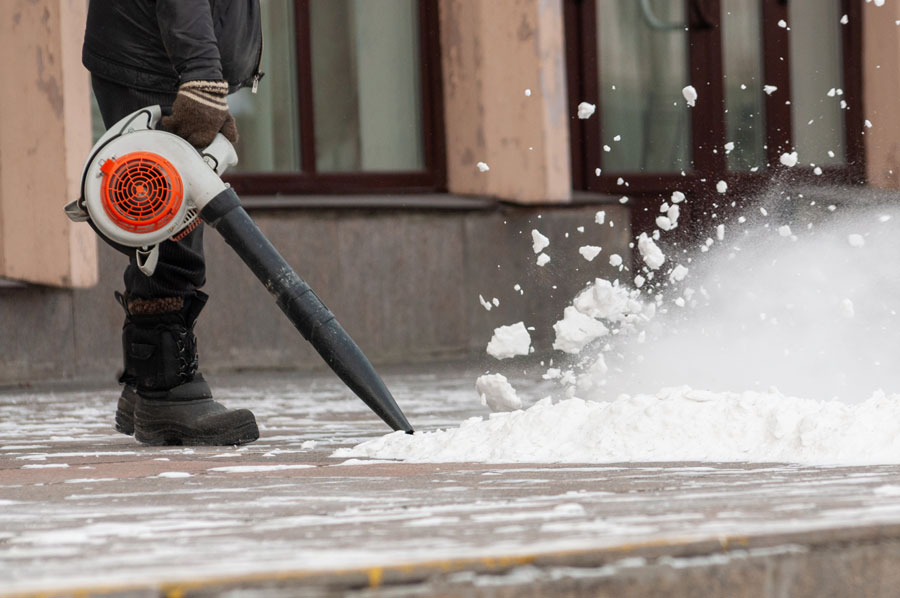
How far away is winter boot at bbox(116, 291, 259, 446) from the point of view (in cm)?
405

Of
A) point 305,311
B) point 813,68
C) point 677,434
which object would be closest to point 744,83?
point 813,68

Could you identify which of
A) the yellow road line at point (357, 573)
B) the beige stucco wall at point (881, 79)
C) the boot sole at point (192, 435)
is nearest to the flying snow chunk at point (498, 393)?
the boot sole at point (192, 435)

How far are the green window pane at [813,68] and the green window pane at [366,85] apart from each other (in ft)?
9.09

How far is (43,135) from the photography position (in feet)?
23.4

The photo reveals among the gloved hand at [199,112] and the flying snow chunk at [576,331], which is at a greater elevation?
the gloved hand at [199,112]

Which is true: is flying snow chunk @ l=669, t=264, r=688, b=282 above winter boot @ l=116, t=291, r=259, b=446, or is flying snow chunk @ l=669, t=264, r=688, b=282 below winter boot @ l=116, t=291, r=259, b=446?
above

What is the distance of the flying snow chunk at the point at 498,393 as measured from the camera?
430 centimetres

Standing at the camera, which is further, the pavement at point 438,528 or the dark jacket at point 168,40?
the dark jacket at point 168,40

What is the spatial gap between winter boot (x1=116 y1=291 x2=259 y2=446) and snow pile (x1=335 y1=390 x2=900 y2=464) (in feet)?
1.70

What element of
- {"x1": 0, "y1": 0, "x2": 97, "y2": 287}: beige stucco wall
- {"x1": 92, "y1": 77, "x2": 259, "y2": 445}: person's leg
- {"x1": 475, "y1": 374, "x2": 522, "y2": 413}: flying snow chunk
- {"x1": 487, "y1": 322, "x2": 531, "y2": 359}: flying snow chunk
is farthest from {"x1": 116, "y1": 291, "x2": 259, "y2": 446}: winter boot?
{"x1": 0, "y1": 0, "x2": 97, "y2": 287}: beige stucco wall

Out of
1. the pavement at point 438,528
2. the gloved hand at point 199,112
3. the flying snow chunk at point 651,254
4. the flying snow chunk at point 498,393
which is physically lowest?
the flying snow chunk at point 498,393

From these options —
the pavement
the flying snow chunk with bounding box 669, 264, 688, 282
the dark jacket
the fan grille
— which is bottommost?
the pavement

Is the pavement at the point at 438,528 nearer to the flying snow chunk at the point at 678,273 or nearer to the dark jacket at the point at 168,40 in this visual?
the dark jacket at the point at 168,40

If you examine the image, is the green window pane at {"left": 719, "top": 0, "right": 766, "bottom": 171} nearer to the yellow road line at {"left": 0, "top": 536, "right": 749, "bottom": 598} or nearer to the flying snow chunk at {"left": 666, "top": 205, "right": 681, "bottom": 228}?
the flying snow chunk at {"left": 666, "top": 205, "right": 681, "bottom": 228}
